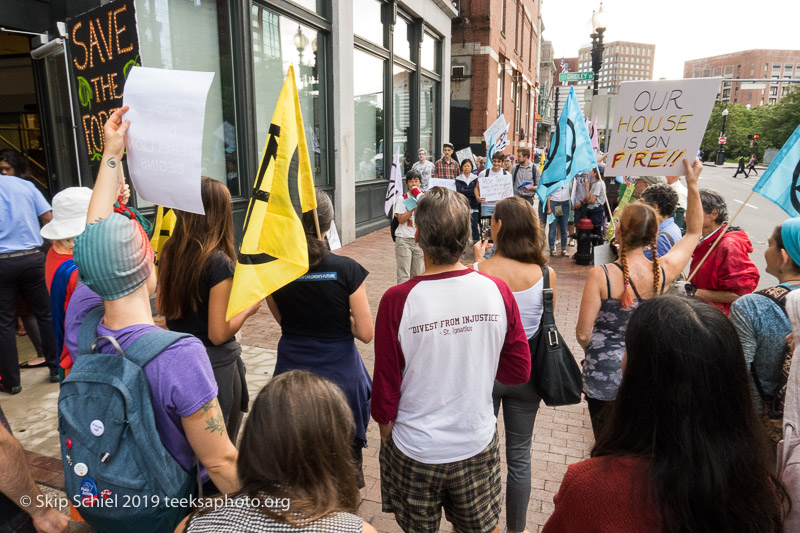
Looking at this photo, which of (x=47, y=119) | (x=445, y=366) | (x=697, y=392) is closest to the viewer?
(x=697, y=392)

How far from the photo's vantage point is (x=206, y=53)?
763cm

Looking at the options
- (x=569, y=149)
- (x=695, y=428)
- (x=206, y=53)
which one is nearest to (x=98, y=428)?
(x=695, y=428)

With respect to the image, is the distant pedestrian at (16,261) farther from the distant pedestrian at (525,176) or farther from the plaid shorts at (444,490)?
the distant pedestrian at (525,176)

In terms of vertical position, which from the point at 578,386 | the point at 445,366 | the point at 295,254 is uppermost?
the point at 295,254

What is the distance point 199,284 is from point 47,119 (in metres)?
5.60

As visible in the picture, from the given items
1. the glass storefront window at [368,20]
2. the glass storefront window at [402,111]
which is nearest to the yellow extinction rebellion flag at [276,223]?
the glass storefront window at [368,20]

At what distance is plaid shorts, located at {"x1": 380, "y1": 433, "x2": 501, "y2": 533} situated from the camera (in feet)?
7.20

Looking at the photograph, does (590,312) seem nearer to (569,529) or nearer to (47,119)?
(569,529)

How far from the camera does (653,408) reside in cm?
130

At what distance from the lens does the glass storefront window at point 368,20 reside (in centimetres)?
1198

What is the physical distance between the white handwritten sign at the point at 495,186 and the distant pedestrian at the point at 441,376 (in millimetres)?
7551

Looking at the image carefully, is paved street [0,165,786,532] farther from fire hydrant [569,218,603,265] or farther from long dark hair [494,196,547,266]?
fire hydrant [569,218,603,265]

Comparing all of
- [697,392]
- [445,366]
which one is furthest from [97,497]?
[697,392]

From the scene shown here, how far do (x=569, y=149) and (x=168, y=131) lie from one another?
12.6 feet
